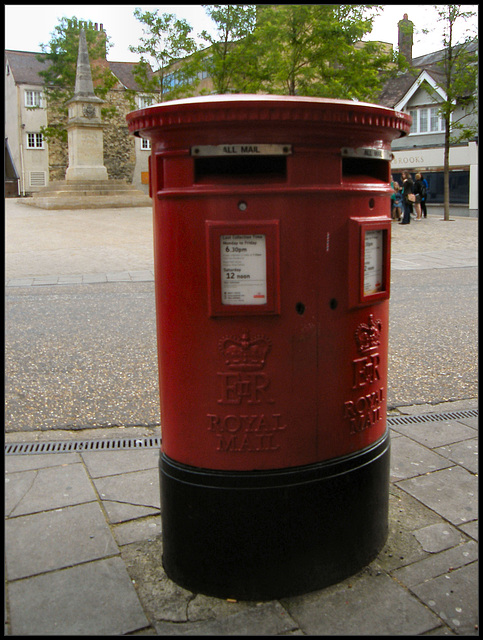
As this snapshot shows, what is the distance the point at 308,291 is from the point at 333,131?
1.75ft

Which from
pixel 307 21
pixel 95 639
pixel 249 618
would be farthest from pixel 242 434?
pixel 307 21

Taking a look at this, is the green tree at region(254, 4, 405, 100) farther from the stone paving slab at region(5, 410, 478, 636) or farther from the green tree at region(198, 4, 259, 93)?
the stone paving slab at region(5, 410, 478, 636)

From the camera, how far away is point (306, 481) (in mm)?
2316

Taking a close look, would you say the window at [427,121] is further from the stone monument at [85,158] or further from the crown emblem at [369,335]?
the crown emblem at [369,335]

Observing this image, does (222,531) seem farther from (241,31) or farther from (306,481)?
(241,31)

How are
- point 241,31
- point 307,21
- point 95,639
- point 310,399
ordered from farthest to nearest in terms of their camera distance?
point 241,31 < point 307,21 < point 310,399 < point 95,639

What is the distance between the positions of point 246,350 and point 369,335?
522mm

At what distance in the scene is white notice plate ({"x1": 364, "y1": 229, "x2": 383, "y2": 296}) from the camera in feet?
7.88

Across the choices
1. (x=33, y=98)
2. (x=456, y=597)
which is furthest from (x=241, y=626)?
(x=33, y=98)

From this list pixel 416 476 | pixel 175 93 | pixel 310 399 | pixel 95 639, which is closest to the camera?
pixel 95 639

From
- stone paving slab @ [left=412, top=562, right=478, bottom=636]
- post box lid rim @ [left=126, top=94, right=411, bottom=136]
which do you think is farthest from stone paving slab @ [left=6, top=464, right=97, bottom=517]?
post box lid rim @ [left=126, top=94, right=411, bottom=136]

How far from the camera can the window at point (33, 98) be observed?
49.0m

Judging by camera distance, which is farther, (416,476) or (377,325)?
(416,476)

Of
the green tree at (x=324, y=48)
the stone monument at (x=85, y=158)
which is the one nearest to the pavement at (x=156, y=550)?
the green tree at (x=324, y=48)
